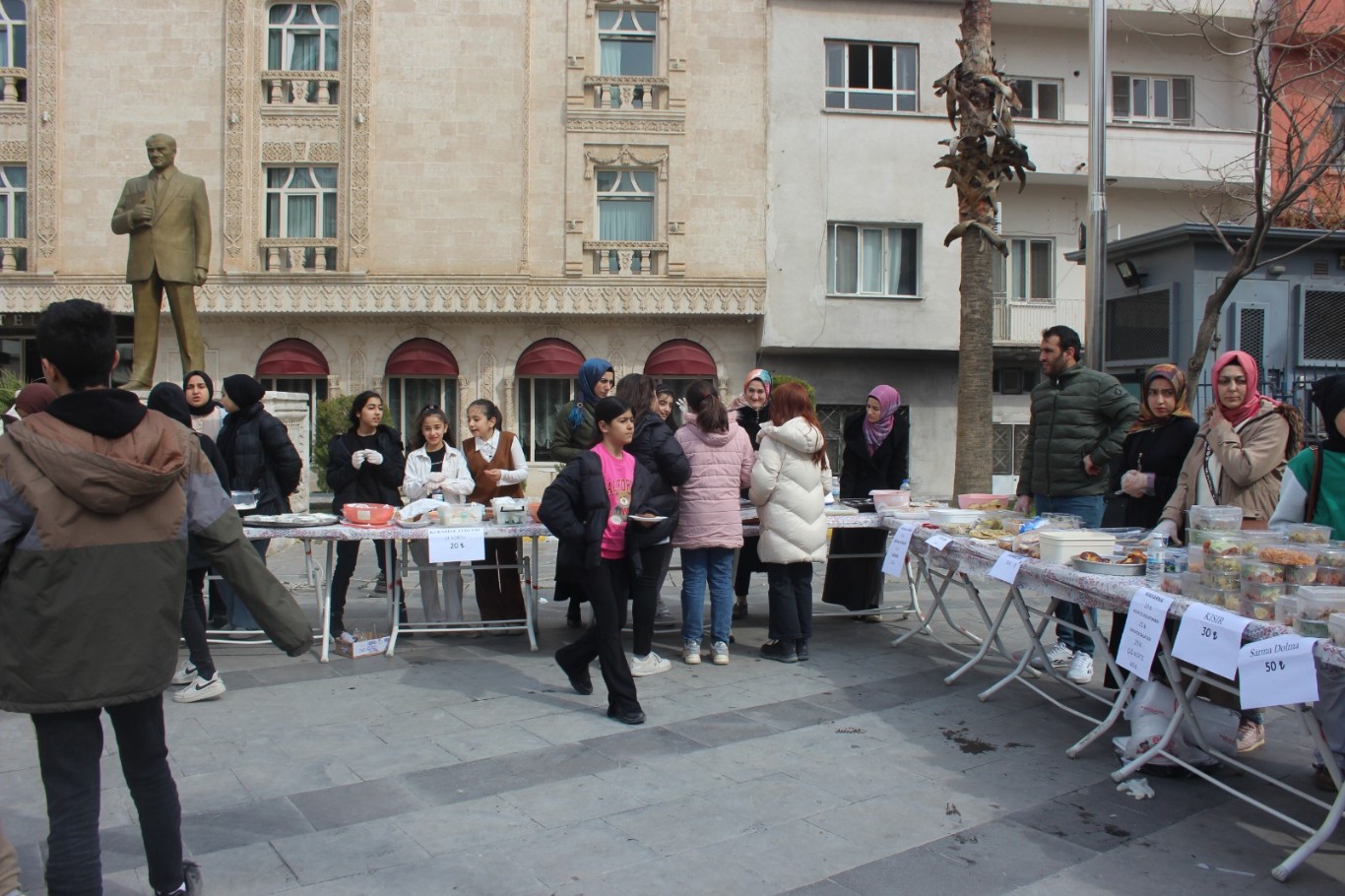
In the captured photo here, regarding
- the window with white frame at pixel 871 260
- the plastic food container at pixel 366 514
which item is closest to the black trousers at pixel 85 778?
the plastic food container at pixel 366 514

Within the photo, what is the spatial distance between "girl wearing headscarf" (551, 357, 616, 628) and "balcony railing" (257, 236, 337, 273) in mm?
16569

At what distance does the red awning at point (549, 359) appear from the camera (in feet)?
74.4

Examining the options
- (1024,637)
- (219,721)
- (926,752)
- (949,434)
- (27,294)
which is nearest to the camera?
(926,752)

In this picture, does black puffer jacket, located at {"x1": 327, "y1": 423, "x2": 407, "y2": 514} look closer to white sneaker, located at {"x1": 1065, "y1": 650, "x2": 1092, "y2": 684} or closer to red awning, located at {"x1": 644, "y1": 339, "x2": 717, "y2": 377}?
white sneaker, located at {"x1": 1065, "y1": 650, "x2": 1092, "y2": 684}

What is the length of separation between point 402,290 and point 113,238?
20.2 feet

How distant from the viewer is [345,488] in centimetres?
796

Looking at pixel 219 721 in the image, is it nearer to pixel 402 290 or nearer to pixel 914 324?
pixel 402 290

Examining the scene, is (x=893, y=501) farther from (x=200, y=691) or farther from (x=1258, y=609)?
(x=200, y=691)

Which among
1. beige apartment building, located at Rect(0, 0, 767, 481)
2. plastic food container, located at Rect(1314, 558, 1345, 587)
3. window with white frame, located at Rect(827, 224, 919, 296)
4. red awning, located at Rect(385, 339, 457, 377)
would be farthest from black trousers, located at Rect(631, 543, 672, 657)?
window with white frame, located at Rect(827, 224, 919, 296)

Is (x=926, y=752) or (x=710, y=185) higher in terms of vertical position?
(x=710, y=185)

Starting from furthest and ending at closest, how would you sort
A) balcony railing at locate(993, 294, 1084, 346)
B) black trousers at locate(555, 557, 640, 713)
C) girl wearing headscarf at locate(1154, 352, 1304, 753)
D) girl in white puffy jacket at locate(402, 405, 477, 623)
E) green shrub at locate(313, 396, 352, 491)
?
balcony railing at locate(993, 294, 1084, 346) < green shrub at locate(313, 396, 352, 491) < girl in white puffy jacket at locate(402, 405, 477, 623) < black trousers at locate(555, 557, 640, 713) < girl wearing headscarf at locate(1154, 352, 1304, 753)

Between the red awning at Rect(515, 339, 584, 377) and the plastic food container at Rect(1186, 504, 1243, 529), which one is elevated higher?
the red awning at Rect(515, 339, 584, 377)

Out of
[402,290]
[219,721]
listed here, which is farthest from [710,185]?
[219,721]

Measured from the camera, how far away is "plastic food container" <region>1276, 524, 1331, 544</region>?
4.36 m
